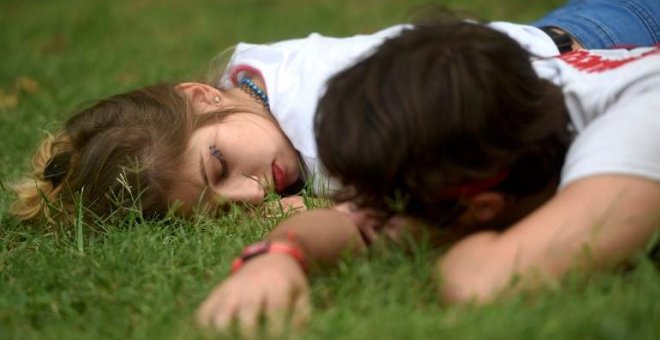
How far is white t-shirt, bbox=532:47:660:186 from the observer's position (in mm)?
1934

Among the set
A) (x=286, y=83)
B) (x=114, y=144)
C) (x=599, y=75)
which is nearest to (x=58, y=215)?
(x=114, y=144)

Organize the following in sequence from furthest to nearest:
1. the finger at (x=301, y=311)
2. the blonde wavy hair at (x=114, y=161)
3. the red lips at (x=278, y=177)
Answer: the red lips at (x=278, y=177)
the blonde wavy hair at (x=114, y=161)
the finger at (x=301, y=311)

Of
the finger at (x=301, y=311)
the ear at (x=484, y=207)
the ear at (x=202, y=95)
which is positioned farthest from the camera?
the ear at (x=202, y=95)

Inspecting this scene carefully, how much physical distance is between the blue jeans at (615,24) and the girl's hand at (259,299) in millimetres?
1832

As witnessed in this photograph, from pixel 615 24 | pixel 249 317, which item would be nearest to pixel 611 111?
pixel 249 317

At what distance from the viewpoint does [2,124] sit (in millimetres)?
4254

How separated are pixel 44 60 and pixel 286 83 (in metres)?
3.05

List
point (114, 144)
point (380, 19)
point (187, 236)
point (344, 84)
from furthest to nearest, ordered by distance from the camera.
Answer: point (380, 19)
point (114, 144)
point (187, 236)
point (344, 84)

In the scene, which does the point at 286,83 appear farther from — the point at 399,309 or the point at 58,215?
the point at 399,309

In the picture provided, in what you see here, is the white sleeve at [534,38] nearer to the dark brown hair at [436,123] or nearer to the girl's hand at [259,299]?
the dark brown hair at [436,123]

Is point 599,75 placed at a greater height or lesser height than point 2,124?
greater

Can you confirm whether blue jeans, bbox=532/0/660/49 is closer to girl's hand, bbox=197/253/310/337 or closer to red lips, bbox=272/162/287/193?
red lips, bbox=272/162/287/193

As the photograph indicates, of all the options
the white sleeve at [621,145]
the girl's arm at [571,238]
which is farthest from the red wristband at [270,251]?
the white sleeve at [621,145]

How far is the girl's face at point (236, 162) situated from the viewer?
9.32ft
